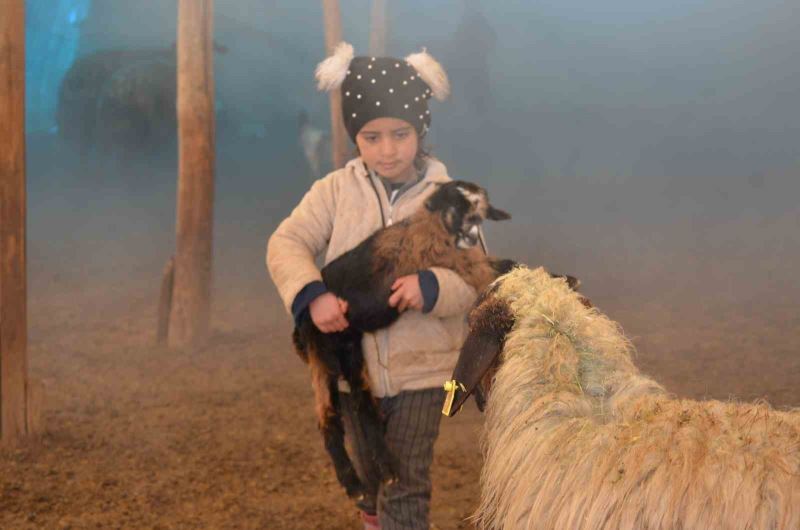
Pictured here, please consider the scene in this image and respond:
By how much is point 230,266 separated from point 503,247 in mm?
2617

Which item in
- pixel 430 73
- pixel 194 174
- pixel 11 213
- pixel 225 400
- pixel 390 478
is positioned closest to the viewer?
pixel 390 478

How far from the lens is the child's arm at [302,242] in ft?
7.47

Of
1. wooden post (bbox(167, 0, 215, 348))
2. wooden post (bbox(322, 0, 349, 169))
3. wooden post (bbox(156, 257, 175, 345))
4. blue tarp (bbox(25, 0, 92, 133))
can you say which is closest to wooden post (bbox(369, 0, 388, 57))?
wooden post (bbox(322, 0, 349, 169))

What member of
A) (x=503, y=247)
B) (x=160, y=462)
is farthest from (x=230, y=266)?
(x=160, y=462)

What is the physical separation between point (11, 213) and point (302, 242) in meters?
1.92

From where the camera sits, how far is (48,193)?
39.2ft

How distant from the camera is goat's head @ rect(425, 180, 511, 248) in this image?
2242mm

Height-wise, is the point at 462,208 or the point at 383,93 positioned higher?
the point at 383,93

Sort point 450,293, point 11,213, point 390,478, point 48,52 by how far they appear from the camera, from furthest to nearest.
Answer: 1. point 48,52
2. point 11,213
3. point 390,478
4. point 450,293

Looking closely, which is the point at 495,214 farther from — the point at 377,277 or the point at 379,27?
the point at 379,27

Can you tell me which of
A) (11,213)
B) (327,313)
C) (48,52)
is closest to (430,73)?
(327,313)

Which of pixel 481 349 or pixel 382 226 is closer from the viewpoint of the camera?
pixel 481 349

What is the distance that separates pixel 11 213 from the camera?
380 cm

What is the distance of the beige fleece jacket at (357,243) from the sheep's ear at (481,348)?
59 cm
